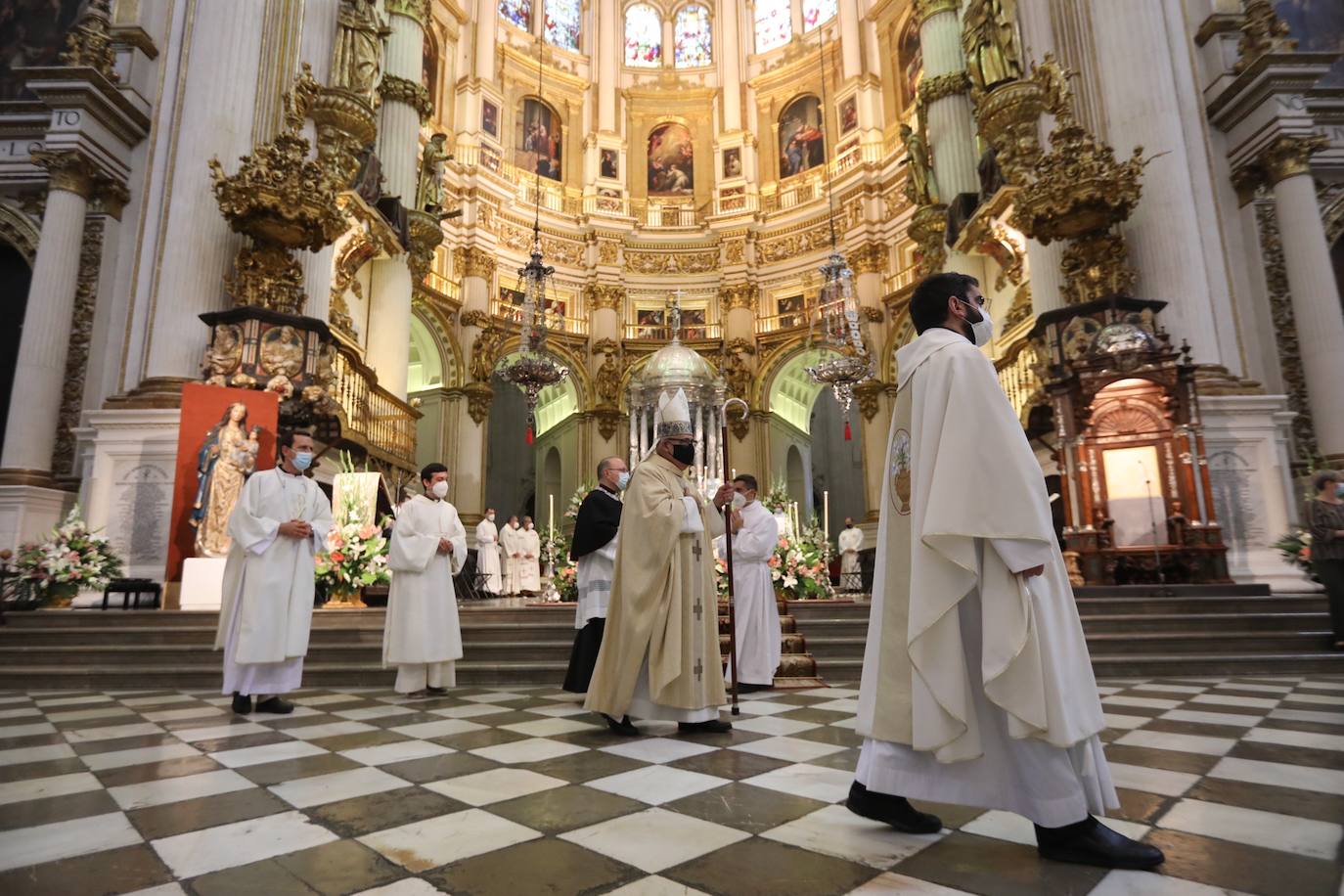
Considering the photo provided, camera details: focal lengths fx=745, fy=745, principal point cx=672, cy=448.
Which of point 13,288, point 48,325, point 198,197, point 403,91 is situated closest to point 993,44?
point 403,91

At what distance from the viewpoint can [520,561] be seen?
48.4ft

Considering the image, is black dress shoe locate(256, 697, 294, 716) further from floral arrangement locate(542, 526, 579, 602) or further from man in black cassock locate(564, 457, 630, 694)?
floral arrangement locate(542, 526, 579, 602)

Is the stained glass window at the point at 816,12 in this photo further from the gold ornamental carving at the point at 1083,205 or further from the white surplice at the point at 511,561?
the white surplice at the point at 511,561

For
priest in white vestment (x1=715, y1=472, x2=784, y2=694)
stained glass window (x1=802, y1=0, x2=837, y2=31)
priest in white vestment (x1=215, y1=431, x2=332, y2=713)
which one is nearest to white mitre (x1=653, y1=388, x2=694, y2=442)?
priest in white vestment (x1=715, y1=472, x2=784, y2=694)

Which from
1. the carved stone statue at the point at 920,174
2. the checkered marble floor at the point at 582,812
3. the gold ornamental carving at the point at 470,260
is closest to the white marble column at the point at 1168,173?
the carved stone statue at the point at 920,174

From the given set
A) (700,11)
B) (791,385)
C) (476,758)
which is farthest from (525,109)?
(476,758)

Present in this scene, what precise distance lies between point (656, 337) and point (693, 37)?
10.9 metres

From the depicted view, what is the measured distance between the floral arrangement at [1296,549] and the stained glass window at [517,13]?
23.1 m

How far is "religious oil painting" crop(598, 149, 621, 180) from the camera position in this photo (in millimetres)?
23406

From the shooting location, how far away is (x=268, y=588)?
15.7 feet

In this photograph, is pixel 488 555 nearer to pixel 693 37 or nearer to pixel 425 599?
pixel 425 599

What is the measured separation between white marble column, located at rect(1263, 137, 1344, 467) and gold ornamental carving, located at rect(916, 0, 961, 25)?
8.38 meters

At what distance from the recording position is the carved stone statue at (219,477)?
7.94 m

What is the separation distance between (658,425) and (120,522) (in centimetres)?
749
